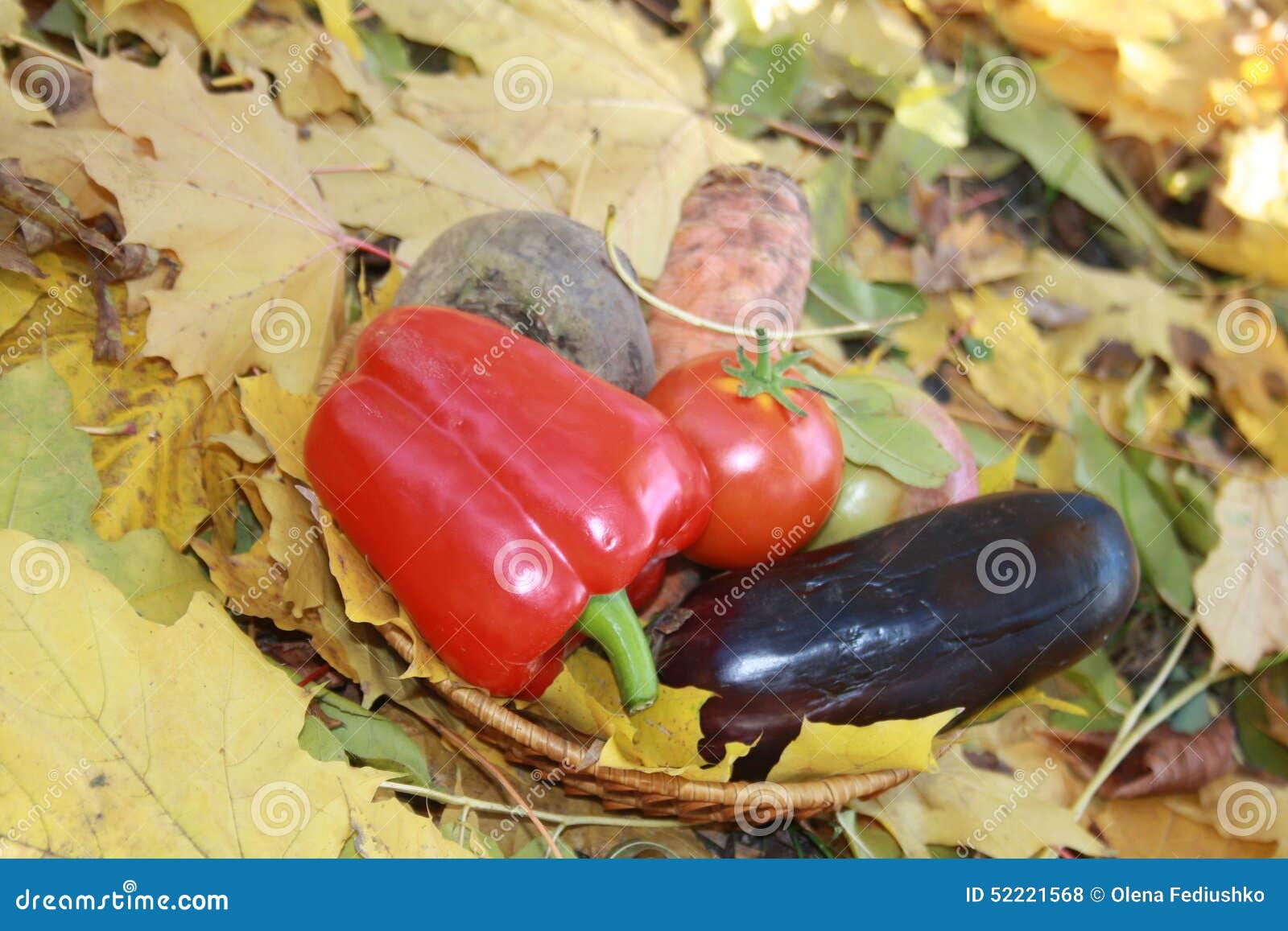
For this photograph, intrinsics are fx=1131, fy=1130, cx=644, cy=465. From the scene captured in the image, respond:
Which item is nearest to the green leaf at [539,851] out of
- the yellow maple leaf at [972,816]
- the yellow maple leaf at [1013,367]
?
the yellow maple leaf at [972,816]

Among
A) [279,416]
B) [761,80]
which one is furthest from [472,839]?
[761,80]

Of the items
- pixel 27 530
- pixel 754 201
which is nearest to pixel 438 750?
pixel 27 530

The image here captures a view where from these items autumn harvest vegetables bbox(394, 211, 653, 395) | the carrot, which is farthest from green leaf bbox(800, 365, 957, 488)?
autumn harvest vegetables bbox(394, 211, 653, 395)

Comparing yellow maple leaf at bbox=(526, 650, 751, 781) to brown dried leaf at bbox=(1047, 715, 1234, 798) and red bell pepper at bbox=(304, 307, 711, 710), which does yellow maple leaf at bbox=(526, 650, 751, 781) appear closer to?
red bell pepper at bbox=(304, 307, 711, 710)

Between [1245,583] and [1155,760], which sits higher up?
[1245,583]

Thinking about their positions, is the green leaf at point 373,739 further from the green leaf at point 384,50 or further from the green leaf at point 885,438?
the green leaf at point 384,50

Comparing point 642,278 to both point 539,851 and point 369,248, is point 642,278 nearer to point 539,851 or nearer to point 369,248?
point 369,248
